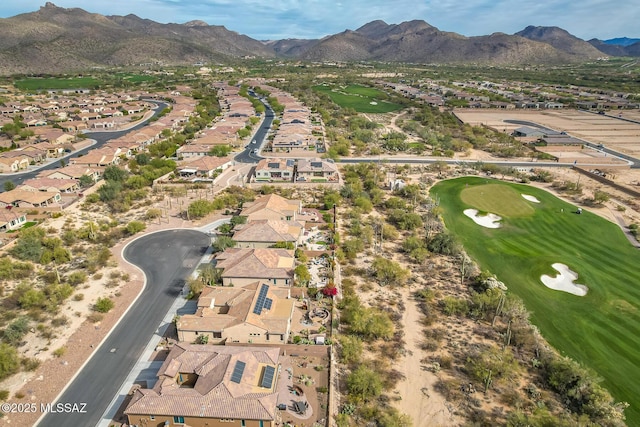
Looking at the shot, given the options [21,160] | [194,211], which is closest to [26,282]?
[194,211]

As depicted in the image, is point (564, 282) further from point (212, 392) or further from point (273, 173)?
point (273, 173)

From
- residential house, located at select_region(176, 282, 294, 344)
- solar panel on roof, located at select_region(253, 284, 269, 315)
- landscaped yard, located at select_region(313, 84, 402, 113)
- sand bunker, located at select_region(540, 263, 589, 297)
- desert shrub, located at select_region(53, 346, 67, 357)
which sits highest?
landscaped yard, located at select_region(313, 84, 402, 113)

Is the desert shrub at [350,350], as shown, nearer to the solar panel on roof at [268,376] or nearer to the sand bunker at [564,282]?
the solar panel on roof at [268,376]

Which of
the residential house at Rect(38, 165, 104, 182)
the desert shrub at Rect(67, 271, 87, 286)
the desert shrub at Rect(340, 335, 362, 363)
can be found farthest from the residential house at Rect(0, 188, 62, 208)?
the desert shrub at Rect(340, 335, 362, 363)

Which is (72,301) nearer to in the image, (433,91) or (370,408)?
(370,408)

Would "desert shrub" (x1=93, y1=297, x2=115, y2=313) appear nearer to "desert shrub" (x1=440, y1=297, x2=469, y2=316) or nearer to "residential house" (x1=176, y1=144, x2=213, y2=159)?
"desert shrub" (x1=440, y1=297, x2=469, y2=316)
